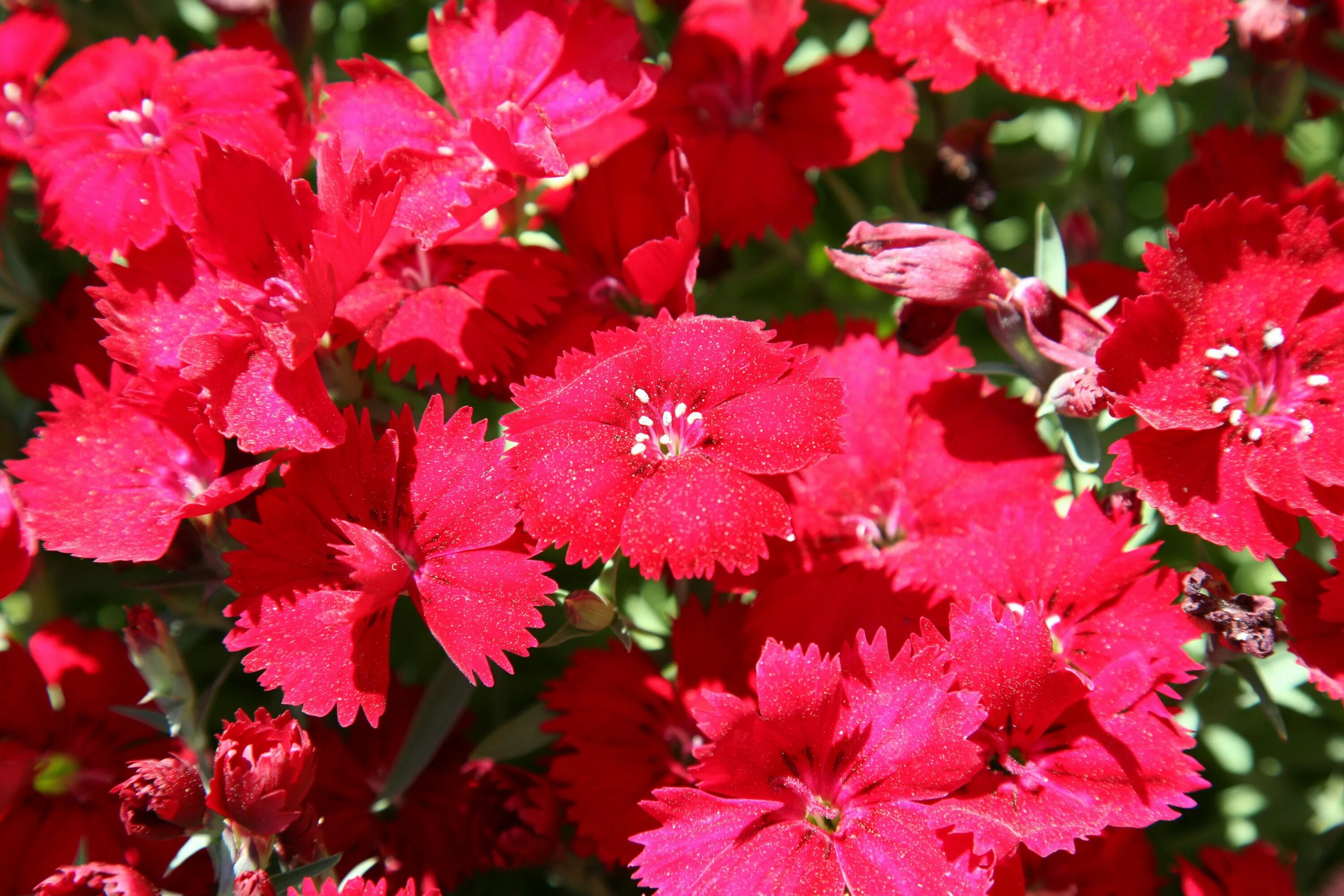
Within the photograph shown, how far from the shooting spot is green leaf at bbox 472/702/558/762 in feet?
3.84

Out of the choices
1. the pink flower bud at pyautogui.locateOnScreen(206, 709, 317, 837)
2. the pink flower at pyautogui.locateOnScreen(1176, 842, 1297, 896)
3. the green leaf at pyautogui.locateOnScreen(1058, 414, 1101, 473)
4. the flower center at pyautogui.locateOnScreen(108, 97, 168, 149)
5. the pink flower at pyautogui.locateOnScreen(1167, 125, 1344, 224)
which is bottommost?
the pink flower at pyautogui.locateOnScreen(1176, 842, 1297, 896)

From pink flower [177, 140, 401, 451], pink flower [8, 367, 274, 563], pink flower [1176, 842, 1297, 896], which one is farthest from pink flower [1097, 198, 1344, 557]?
pink flower [8, 367, 274, 563]

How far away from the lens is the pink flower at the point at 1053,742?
35.4 inches

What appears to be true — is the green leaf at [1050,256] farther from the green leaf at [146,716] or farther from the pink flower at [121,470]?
the green leaf at [146,716]

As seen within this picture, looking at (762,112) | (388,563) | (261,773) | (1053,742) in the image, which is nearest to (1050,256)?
(762,112)

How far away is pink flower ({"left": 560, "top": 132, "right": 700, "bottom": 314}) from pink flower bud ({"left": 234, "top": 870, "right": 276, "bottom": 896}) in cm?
62

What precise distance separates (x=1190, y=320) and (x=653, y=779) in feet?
2.30

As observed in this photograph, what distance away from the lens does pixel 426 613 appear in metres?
0.95

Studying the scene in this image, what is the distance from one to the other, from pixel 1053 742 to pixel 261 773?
0.69 metres

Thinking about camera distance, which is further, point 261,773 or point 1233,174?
point 1233,174

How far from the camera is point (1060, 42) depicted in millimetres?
1169

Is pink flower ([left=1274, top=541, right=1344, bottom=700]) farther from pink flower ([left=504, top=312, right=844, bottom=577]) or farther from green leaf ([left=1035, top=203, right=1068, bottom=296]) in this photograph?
pink flower ([left=504, top=312, right=844, bottom=577])

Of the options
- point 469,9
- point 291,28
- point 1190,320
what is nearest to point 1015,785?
point 1190,320

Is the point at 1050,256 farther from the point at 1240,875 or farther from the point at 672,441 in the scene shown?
the point at 1240,875
